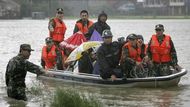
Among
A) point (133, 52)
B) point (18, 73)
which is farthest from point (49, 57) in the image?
point (18, 73)

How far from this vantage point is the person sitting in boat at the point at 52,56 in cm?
1627

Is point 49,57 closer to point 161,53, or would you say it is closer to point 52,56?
point 52,56

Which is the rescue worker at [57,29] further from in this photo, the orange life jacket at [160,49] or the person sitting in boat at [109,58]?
the orange life jacket at [160,49]

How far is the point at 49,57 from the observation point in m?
16.6

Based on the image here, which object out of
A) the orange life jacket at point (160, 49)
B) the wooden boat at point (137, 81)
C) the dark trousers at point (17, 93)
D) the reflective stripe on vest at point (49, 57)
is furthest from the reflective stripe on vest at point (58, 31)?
the dark trousers at point (17, 93)

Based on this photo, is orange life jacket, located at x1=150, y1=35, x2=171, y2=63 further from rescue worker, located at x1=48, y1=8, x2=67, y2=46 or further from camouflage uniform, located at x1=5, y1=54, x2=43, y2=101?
camouflage uniform, located at x1=5, y1=54, x2=43, y2=101

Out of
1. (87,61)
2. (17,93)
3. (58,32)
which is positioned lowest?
(17,93)

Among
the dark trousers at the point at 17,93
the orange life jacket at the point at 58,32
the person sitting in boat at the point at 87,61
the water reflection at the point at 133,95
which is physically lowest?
the water reflection at the point at 133,95

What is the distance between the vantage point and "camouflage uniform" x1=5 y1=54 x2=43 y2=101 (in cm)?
1148

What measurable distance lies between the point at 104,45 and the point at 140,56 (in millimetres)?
1204

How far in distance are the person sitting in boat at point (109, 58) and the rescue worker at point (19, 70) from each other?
9.62ft

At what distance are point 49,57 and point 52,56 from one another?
0.32 feet

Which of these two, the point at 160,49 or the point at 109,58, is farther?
the point at 160,49

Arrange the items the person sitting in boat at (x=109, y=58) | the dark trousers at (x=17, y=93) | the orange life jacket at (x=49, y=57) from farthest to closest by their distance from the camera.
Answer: the orange life jacket at (x=49, y=57), the person sitting in boat at (x=109, y=58), the dark trousers at (x=17, y=93)
